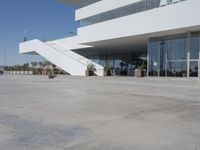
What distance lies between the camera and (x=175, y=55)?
29797 mm

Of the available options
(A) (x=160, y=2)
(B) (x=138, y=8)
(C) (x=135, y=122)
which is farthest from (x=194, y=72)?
(C) (x=135, y=122)

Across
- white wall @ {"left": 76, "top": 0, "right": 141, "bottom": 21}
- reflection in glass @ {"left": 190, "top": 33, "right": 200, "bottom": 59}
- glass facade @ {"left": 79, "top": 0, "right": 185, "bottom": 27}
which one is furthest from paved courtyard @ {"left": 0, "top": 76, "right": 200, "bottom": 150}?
white wall @ {"left": 76, "top": 0, "right": 141, "bottom": 21}

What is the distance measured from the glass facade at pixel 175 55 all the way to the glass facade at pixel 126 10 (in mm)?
3358

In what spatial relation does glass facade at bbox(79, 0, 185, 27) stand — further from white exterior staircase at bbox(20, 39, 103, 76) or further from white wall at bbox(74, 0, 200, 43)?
white exterior staircase at bbox(20, 39, 103, 76)

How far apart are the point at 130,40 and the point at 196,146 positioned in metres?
30.7

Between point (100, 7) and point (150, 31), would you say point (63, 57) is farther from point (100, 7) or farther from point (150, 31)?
point (150, 31)

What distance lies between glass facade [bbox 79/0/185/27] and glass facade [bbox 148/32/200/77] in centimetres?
336

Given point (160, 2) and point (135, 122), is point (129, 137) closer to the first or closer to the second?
point (135, 122)

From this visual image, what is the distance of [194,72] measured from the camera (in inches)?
1099

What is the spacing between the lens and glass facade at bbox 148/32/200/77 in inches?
1103

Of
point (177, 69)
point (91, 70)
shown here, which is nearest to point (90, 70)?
point (91, 70)

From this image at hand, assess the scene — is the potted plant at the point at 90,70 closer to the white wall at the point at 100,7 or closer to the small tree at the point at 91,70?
the small tree at the point at 91,70

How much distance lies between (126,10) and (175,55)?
8252 mm

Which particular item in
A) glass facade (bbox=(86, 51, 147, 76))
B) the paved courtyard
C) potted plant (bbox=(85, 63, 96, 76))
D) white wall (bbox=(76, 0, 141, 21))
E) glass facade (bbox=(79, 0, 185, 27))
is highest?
white wall (bbox=(76, 0, 141, 21))
